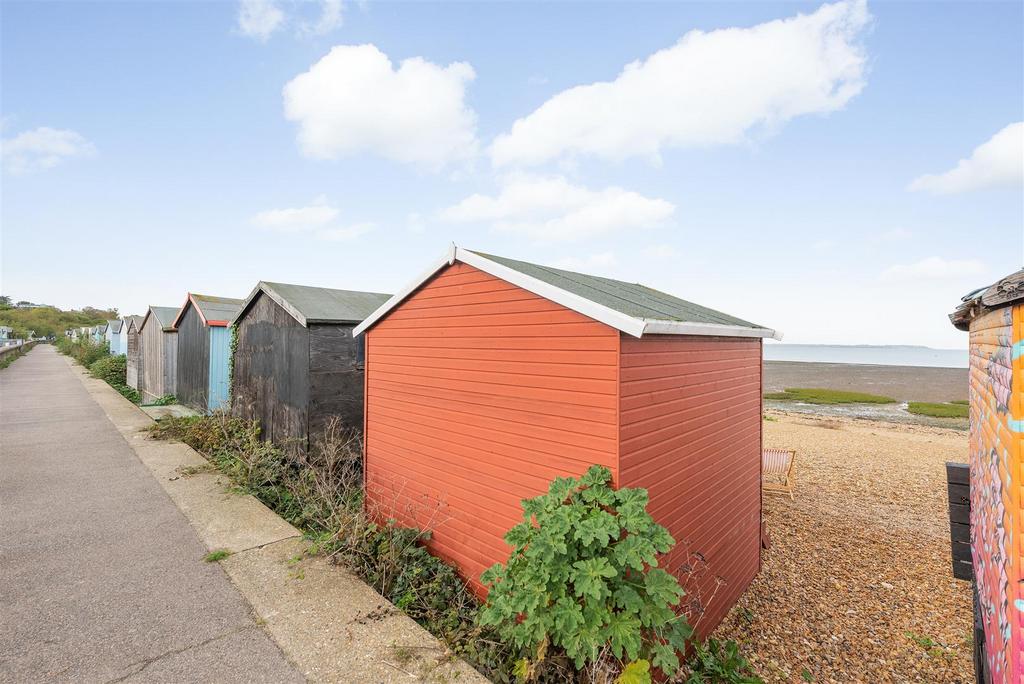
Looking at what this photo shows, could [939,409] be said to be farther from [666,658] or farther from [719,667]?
[666,658]

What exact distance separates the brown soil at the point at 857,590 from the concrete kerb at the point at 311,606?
Answer: 3751mm

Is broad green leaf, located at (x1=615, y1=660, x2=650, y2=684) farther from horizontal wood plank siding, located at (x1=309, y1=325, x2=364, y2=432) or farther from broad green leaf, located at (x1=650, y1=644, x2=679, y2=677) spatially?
horizontal wood plank siding, located at (x1=309, y1=325, x2=364, y2=432)

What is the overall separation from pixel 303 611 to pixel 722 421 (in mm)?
5079

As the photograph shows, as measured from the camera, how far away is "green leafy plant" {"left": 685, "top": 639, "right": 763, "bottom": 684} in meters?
4.30

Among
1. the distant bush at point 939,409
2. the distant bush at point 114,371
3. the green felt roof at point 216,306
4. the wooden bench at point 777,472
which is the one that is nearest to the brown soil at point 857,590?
the wooden bench at point 777,472

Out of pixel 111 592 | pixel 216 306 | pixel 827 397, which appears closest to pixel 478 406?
pixel 111 592

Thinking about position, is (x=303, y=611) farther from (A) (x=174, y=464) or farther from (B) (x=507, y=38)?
(B) (x=507, y=38)

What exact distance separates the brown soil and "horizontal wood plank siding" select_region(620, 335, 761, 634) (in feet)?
1.93

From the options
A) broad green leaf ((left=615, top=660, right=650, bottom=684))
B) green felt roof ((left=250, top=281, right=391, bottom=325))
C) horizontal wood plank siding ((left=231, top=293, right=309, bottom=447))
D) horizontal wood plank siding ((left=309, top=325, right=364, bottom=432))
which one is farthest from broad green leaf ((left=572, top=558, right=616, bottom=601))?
green felt roof ((left=250, top=281, right=391, bottom=325))

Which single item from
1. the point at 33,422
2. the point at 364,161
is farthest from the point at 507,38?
the point at 33,422

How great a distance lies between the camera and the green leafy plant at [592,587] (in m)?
3.17

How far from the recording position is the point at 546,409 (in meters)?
4.24

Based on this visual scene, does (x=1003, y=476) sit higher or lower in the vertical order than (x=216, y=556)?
higher

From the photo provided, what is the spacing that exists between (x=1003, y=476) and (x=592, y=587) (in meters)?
2.36
